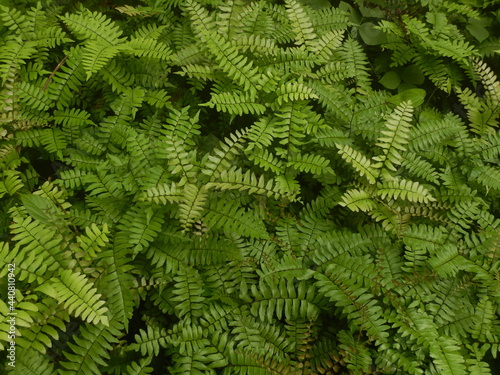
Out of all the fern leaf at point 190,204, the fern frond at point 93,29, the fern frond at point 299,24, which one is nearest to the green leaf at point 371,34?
the fern frond at point 299,24

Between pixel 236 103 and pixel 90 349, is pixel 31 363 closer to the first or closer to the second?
pixel 90 349

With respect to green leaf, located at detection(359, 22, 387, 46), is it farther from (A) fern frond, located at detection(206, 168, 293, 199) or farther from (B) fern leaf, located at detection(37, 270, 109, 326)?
(B) fern leaf, located at detection(37, 270, 109, 326)

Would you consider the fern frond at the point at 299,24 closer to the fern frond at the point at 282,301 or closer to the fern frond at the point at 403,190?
the fern frond at the point at 403,190

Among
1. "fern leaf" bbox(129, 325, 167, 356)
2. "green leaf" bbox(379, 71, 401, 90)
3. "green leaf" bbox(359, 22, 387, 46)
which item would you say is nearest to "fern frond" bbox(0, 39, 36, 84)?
"fern leaf" bbox(129, 325, 167, 356)

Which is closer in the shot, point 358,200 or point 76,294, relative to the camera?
point 76,294

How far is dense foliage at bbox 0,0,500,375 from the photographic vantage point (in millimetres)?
2508

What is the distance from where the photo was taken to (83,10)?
3.55 meters

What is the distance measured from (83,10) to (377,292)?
3.51 m

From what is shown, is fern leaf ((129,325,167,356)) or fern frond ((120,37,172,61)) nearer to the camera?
fern leaf ((129,325,167,356))

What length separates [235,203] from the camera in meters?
2.87

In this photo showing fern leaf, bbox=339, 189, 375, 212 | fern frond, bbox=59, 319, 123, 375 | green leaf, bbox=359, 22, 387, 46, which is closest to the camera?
fern frond, bbox=59, 319, 123, 375

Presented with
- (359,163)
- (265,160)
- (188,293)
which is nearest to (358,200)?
(359,163)

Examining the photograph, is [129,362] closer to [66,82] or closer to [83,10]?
[66,82]

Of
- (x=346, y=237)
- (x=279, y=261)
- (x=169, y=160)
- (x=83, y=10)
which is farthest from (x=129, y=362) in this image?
(x=83, y=10)
